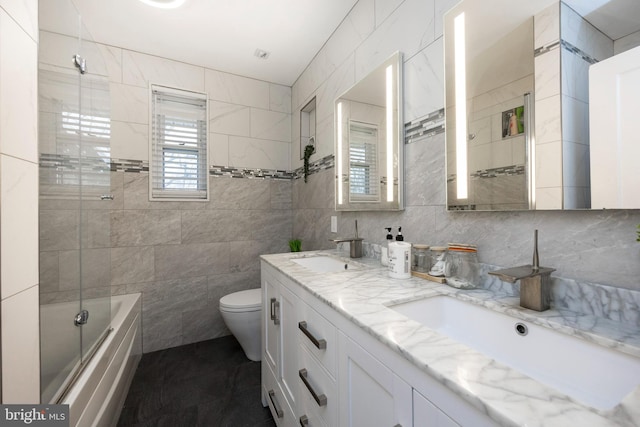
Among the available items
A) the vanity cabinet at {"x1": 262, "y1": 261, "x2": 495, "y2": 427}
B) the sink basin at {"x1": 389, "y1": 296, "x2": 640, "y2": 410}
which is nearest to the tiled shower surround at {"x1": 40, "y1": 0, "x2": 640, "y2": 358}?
the sink basin at {"x1": 389, "y1": 296, "x2": 640, "y2": 410}

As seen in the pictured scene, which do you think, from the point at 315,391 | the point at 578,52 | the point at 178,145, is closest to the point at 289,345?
the point at 315,391

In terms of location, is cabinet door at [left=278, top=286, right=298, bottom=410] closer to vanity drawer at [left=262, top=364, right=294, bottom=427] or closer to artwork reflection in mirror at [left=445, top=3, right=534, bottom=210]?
vanity drawer at [left=262, top=364, right=294, bottom=427]

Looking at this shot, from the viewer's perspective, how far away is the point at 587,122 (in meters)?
0.70

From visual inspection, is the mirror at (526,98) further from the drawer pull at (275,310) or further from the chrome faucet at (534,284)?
the drawer pull at (275,310)

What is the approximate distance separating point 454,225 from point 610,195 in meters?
0.48

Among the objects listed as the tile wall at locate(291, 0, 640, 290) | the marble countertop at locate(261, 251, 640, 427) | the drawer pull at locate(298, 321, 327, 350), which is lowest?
the drawer pull at locate(298, 321, 327, 350)

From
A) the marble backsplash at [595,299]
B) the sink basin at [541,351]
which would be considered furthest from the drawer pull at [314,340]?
the marble backsplash at [595,299]

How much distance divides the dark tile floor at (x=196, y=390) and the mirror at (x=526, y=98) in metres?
1.70

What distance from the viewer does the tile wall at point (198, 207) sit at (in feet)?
7.24

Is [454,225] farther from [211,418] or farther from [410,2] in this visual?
[211,418]

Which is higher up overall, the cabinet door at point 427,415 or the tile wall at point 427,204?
the tile wall at point 427,204

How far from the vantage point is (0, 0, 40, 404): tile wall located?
67 cm

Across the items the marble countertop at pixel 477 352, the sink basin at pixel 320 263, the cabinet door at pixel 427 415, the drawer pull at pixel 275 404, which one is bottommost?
the drawer pull at pixel 275 404

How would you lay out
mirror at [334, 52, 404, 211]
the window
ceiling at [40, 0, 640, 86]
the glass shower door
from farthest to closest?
the window
ceiling at [40, 0, 640, 86]
mirror at [334, 52, 404, 211]
the glass shower door
